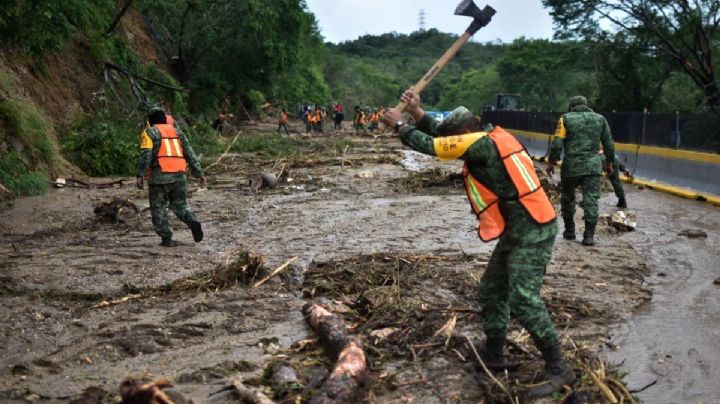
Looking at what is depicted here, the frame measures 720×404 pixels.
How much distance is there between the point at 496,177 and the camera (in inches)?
177

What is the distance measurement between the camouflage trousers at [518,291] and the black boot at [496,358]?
0.04 meters

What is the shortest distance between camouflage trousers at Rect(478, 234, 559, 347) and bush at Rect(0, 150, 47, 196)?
420 inches

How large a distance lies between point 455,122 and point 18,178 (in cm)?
1100

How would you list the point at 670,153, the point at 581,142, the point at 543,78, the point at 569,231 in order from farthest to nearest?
the point at 543,78 → the point at 670,153 → the point at 569,231 → the point at 581,142

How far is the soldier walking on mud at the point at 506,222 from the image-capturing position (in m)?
4.38

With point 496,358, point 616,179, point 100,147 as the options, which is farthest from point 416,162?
point 496,358

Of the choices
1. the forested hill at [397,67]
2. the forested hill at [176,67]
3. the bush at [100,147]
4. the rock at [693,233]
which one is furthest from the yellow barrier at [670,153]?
the forested hill at [397,67]

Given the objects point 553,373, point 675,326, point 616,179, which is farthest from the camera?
point 616,179

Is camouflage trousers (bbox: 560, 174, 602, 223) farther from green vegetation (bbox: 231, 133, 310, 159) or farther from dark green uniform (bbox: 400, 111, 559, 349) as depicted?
green vegetation (bbox: 231, 133, 310, 159)

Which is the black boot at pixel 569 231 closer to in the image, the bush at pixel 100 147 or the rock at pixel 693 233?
the rock at pixel 693 233

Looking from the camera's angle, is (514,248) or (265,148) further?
(265,148)

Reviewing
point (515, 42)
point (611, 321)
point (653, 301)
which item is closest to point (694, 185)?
point (653, 301)

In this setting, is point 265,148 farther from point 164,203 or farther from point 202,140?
point 164,203

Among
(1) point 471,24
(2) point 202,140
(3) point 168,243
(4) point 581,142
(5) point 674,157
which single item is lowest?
(3) point 168,243
